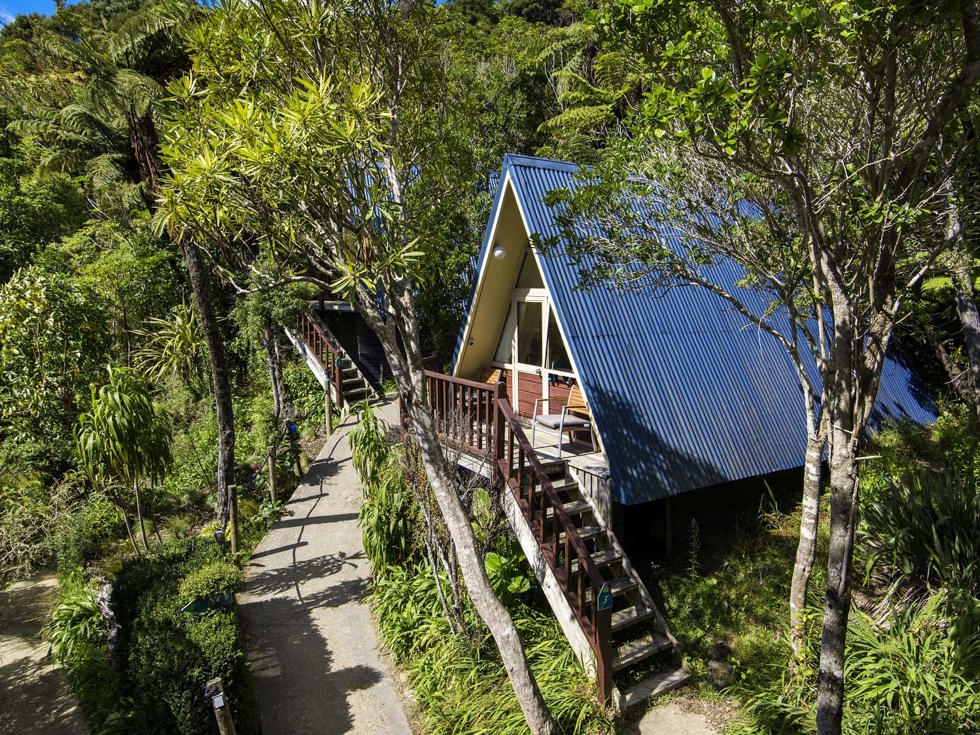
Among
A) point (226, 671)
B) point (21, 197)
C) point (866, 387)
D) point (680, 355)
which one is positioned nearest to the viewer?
point (866, 387)

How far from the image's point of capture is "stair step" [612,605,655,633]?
579cm

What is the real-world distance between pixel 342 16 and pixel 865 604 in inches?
320

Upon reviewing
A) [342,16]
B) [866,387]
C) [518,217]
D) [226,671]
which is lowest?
[226,671]

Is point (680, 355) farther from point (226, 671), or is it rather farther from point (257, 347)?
point (257, 347)

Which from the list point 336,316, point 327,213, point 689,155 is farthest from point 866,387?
point 336,316

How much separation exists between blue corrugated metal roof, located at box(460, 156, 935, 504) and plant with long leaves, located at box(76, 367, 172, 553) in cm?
529

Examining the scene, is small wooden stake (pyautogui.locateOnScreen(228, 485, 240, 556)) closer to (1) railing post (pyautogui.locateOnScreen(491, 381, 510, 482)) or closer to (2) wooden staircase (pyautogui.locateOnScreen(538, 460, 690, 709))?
(1) railing post (pyautogui.locateOnScreen(491, 381, 510, 482))

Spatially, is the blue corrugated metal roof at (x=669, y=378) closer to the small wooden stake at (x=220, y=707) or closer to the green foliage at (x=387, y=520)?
the green foliage at (x=387, y=520)

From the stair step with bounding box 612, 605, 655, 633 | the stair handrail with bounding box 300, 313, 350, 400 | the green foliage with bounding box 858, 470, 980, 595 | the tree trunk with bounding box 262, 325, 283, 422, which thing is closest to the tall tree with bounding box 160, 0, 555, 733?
the stair step with bounding box 612, 605, 655, 633

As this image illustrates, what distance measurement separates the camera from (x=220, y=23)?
510 cm

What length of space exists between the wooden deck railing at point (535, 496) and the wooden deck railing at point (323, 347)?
5478 millimetres

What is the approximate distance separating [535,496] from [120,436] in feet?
17.6

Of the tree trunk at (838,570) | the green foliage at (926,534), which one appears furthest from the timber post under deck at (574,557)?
the green foliage at (926,534)

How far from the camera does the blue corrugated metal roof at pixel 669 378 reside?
691 centimetres
